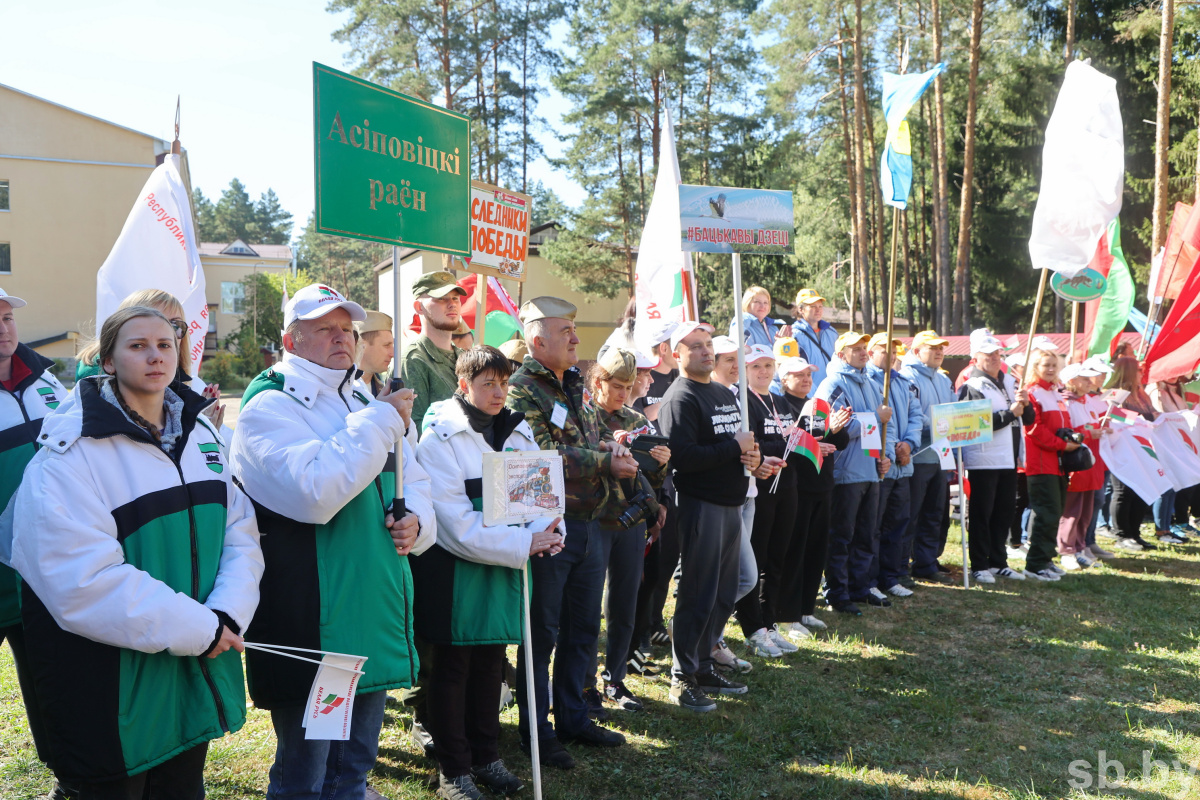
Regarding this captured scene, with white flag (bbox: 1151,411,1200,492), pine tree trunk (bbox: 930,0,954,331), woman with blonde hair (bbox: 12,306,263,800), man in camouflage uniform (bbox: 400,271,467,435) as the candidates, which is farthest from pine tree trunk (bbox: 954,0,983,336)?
woman with blonde hair (bbox: 12,306,263,800)

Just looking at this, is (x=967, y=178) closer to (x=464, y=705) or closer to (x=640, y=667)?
(x=640, y=667)

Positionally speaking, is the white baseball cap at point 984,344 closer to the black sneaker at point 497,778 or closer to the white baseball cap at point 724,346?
the white baseball cap at point 724,346

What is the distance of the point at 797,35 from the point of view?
85.0 ft

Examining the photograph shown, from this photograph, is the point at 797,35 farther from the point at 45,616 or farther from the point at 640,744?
the point at 45,616

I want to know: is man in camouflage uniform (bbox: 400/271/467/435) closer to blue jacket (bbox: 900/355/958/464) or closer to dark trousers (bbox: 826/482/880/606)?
dark trousers (bbox: 826/482/880/606)

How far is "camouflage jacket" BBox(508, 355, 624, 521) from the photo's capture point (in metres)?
4.14

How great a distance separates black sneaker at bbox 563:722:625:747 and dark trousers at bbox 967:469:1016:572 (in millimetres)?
5048

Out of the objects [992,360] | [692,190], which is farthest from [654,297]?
[992,360]

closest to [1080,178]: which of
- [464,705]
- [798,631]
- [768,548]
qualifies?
[768,548]

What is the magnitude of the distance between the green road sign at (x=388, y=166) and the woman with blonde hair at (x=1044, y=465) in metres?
6.47

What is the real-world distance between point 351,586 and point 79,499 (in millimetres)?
867

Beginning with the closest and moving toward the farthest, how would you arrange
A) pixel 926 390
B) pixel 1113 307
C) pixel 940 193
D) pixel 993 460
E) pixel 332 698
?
1. pixel 332 698
2. pixel 926 390
3. pixel 993 460
4. pixel 1113 307
5. pixel 940 193

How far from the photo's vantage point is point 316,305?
3020 millimetres

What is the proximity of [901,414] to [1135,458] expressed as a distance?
11.4 feet
